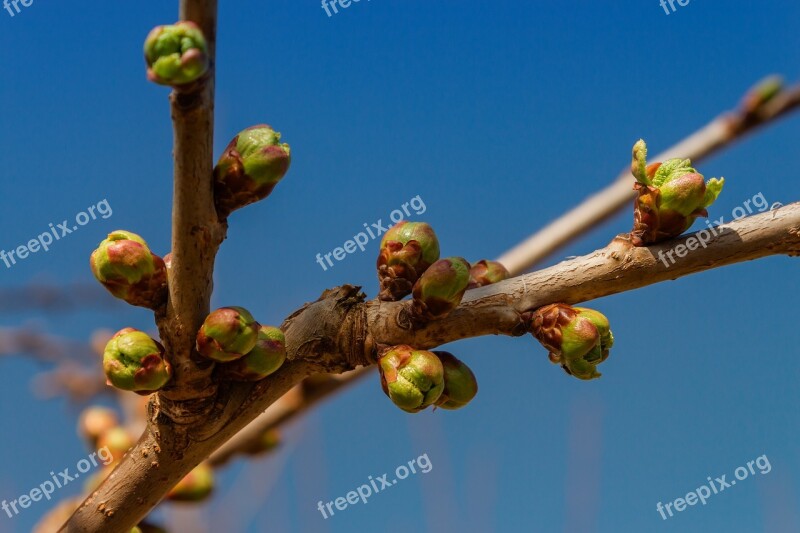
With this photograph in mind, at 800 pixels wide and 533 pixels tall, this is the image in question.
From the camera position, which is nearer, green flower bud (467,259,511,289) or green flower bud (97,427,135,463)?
green flower bud (467,259,511,289)

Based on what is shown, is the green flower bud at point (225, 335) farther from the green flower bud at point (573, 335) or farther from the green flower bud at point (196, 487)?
the green flower bud at point (196, 487)

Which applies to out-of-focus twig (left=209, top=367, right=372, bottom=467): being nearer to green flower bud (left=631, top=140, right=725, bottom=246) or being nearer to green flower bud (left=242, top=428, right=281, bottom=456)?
green flower bud (left=242, top=428, right=281, bottom=456)

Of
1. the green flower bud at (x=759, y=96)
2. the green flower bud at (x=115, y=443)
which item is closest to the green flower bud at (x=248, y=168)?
the green flower bud at (x=115, y=443)

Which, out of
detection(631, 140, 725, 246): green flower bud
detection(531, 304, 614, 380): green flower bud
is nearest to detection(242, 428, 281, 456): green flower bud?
detection(531, 304, 614, 380): green flower bud

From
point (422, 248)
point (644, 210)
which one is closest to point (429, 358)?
point (422, 248)

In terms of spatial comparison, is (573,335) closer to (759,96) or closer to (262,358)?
(262,358)

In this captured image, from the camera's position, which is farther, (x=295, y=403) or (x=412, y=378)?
(x=295, y=403)

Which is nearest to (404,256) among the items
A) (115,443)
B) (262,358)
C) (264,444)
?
(262,358)
